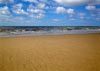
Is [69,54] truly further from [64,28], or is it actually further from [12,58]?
[64,28]

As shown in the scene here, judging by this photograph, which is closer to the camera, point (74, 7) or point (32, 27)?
point (32, 27)

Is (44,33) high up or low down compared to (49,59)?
up

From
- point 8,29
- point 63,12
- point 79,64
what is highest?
point 63,12

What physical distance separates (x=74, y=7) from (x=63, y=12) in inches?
18.4

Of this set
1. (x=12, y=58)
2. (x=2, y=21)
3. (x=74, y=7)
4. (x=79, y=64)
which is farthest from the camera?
(x=74, y=7)

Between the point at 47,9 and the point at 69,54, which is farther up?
the point at 47,9

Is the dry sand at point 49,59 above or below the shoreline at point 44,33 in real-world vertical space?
below

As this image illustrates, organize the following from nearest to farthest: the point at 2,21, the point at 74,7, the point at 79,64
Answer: the point at 79,64
the point at 2,21
the point at 74,7

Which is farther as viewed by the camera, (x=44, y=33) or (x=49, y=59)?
(x=44, y=33)

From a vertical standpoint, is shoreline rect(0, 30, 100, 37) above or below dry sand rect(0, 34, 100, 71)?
above

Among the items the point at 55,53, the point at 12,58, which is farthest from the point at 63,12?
the point at 12,58

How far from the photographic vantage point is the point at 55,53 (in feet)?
12.9

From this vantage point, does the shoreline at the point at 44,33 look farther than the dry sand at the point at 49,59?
Yes

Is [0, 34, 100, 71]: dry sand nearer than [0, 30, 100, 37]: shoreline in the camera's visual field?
Yes
